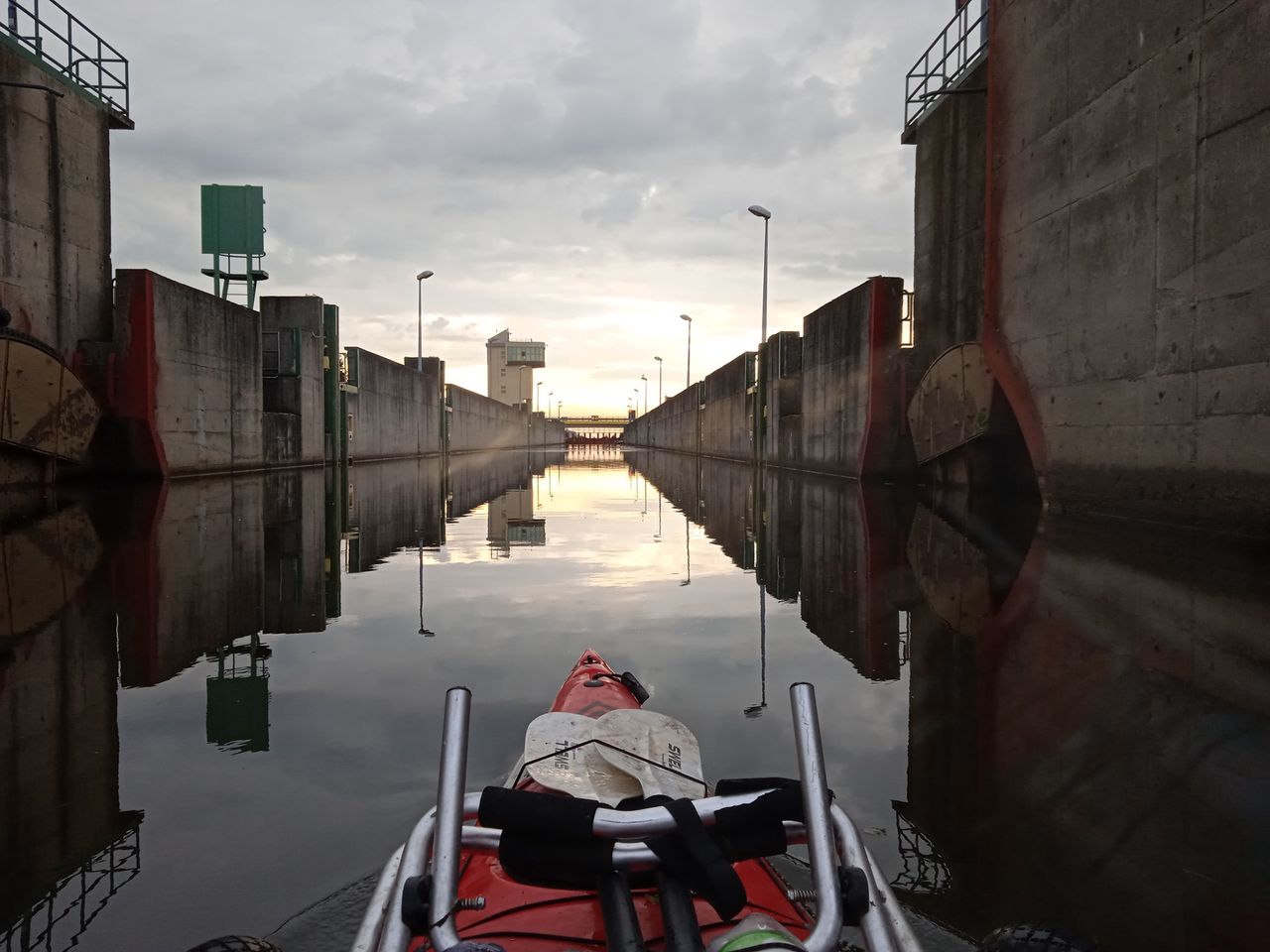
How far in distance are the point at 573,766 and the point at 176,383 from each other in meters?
18.1

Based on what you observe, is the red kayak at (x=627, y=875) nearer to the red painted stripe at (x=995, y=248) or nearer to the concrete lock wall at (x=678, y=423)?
the red painted stripe at (x=995, y=248)

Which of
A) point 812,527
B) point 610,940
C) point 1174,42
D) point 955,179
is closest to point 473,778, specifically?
point 610,940

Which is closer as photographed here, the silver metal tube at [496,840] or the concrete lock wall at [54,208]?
the silver metal tube at [496,840]

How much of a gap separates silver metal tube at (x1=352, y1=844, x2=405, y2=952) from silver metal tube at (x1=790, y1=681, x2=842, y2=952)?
0.76 metres

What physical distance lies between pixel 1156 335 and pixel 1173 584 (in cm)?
400

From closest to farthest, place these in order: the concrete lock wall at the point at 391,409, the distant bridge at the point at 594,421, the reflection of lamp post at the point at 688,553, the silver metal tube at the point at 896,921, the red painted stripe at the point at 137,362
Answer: the silver metal tube at the point at 896,921 → the reflection of lamp post at the point at 688,553 → the red painted stripe at the point at 137,362 → the concrete lock wall at the point at 391,409 → the distant bridge at the point at 594,421

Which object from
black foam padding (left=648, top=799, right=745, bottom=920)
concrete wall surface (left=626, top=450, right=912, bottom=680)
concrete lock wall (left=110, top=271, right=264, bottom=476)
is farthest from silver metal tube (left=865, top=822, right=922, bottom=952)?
concrete lock wall (left=110, top=271, right=264, bottom=476)

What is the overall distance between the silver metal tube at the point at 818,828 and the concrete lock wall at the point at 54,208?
15738 mm

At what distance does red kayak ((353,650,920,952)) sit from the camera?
1464 millimetres

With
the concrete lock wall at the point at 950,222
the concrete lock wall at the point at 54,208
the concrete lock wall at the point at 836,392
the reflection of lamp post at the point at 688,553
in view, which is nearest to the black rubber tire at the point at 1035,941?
the reflection of lamp post at the point at 688,553

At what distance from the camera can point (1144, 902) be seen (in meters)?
2.35

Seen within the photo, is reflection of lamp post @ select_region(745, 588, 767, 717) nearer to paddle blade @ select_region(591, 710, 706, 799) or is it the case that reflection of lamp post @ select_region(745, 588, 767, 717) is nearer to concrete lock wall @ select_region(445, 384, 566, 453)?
paddle blade @ select_region(591, 710, 706, 799)

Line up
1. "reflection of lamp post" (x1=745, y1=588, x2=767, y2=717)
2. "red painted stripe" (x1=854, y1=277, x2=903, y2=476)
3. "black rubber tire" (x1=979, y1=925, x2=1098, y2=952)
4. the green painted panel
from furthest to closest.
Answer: the green painted panel → "red painted stripe" (x1=854, y1=277, x2=903, y2=476) → "reflection of lamp post" (x1=745, y1=588, x2=767, y2=717) → "black rubber tire" (x1=979, y1=925, x2=1098, y2=952)

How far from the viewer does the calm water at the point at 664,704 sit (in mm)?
2463
